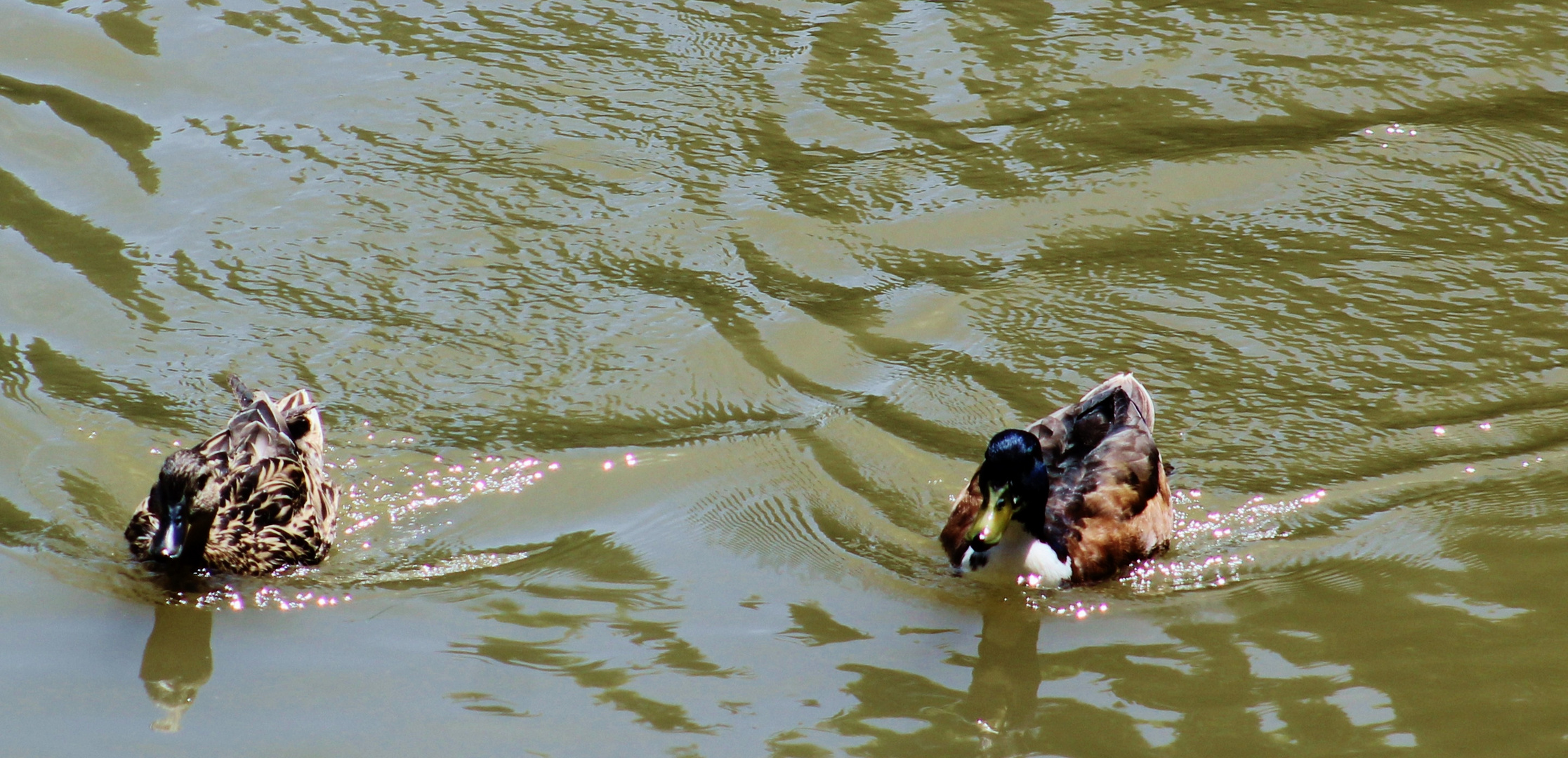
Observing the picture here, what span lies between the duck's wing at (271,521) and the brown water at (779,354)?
145mm

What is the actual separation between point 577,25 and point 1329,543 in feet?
21.5

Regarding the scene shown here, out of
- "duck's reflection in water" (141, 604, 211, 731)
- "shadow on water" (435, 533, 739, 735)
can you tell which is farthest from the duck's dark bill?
"shadow on water" (435, 533, 739, 735)

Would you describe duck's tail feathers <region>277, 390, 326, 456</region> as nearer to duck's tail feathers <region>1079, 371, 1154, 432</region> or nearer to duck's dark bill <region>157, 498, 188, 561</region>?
duck's dark bill <region>157, 498, 188, 561</region>

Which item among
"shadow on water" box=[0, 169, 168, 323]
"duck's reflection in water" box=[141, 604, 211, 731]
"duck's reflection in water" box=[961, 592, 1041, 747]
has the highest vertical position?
"duck's reflection in water" box=[961, 592, 1041, 747]

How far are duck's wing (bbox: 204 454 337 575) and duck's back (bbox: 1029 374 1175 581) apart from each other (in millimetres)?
3212

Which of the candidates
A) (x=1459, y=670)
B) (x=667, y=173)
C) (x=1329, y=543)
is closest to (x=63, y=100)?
(x=667, y=173)

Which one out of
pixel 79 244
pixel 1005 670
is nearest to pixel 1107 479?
pixel 1005 670

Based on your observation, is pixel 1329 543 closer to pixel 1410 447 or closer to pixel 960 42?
pixel 1410 447

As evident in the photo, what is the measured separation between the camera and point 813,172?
30.4 feet

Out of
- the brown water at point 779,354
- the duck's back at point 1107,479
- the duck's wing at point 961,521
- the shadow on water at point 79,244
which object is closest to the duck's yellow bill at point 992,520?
the duck's wing at point 961,521

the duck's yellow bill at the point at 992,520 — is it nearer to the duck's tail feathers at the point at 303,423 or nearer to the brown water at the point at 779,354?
the brown water at the point at 779,354

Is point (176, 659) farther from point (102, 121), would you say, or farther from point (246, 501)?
point (102, 121)

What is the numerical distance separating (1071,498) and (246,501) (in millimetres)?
3645

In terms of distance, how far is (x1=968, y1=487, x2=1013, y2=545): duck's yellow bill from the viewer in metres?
5.98
